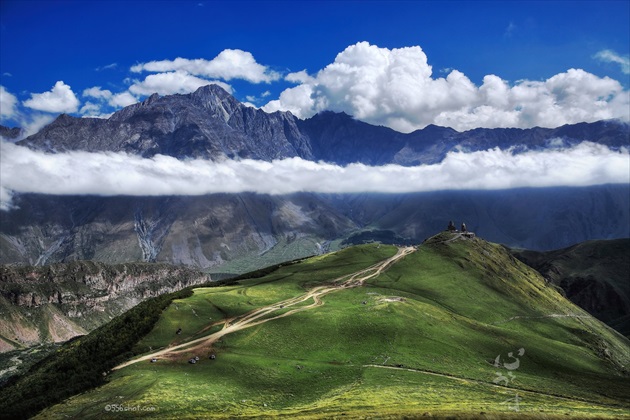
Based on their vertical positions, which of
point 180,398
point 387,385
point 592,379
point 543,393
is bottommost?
point 592,379

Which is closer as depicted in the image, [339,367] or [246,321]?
[339,367]

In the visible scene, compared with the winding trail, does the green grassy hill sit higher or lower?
lower

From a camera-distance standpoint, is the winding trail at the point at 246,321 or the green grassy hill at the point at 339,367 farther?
the winding trail at the point at 246,321

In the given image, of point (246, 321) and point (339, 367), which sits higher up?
point (246, 321)

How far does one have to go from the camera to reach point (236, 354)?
116 meters

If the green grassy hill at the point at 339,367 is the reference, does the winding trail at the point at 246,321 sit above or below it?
above

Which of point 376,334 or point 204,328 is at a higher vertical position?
point 204,328

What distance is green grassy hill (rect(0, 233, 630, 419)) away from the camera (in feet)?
293

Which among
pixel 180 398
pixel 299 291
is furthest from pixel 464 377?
pixel 299 291

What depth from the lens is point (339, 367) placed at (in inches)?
4483

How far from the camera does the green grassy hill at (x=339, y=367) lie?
8925cm

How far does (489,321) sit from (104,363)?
14330cm

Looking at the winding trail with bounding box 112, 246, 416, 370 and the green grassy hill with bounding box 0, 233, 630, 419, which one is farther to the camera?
the winding trail with bounding box 112, 246, 416, 370

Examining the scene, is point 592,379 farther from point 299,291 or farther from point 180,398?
point 180,398
